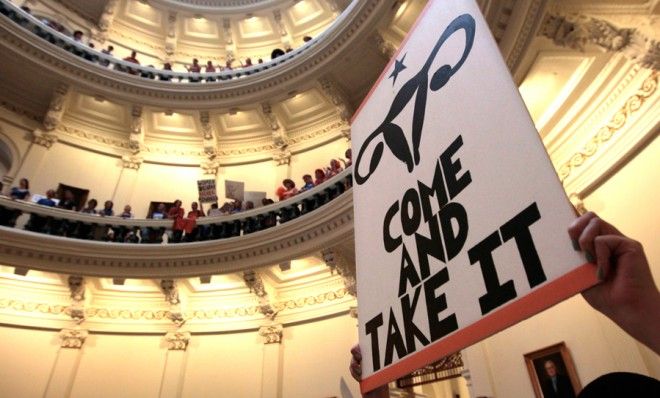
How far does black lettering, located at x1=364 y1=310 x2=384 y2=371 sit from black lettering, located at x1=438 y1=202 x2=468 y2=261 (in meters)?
0.43

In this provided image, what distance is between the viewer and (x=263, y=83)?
1306 cm

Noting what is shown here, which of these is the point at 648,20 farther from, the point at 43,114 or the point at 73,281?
the point at 43,114

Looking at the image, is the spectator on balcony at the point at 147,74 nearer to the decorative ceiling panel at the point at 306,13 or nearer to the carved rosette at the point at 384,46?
the decorative ceiling panel at the point at 306,13

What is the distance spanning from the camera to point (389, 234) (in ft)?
5.68

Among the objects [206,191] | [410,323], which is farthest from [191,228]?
[410,323]

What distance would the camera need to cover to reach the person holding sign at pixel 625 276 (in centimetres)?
90

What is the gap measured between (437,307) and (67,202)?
1164 centimetres

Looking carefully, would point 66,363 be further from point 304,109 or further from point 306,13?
point 306,13

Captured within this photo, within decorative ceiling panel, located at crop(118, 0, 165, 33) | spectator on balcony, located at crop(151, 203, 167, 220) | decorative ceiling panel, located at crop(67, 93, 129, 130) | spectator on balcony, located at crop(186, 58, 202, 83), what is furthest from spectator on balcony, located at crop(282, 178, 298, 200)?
decorative ceiling panel, located at crop(118, 0, 165, 33)

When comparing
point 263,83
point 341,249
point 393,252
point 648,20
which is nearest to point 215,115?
point 263,83

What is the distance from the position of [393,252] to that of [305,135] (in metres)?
12.3

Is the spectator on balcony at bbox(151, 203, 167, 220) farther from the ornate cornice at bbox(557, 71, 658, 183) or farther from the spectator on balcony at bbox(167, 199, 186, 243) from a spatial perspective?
the ornate cornice at bbox(557, 71, 658, 183)

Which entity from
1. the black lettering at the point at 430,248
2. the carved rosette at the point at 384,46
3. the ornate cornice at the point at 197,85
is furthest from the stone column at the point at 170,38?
the black lettering at the point at 430,248

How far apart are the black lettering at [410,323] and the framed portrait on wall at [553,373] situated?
515cm
